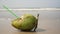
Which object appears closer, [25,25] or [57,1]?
[25,25]

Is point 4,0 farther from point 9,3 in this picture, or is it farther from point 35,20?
point 35,20

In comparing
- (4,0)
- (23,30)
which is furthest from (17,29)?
(4,0)

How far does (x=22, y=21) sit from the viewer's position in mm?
1081

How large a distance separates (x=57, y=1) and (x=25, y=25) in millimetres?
2682

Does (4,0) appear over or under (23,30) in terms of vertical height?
under

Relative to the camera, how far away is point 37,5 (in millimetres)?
3682

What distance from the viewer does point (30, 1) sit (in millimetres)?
3754

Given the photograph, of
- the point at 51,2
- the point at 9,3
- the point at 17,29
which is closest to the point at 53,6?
the point at 51,2

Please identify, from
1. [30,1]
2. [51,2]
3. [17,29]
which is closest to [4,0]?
[30,1]

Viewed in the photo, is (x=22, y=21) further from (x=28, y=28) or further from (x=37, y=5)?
(x=37, y=5)

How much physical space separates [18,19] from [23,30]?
62mm

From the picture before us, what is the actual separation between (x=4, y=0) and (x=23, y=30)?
2582 mm

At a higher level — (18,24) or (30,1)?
(18,24)

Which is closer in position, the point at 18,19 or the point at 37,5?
the point at 18,19
